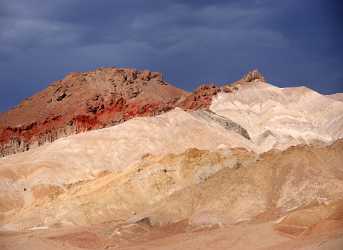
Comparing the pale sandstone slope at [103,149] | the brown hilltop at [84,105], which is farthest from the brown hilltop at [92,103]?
the pale sandstone slope at [103,149]

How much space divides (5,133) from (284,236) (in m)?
58.4

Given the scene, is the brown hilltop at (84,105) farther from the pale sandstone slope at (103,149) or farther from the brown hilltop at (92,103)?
Answer: the pale sandstone slope at (103,149)

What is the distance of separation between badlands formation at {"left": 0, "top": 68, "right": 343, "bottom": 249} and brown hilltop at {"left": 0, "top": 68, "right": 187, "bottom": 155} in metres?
0.33

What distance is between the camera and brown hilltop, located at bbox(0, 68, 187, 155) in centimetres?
8312

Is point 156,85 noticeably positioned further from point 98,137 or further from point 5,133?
point 98,137

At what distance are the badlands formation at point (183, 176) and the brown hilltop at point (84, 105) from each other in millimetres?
332

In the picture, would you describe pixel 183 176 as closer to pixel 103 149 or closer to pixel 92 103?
pixel 103 149

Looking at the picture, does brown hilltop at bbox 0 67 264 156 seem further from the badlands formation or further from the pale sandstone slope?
the pale sandstone slope

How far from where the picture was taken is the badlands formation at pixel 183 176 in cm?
3838

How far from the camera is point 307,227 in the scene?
3500 cm

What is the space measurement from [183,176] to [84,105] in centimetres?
4030

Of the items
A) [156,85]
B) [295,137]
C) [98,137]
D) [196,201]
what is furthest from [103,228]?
[156,85]

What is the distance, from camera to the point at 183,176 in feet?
169

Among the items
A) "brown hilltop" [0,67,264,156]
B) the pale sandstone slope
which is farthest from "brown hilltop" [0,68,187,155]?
the pale sandstone slope
